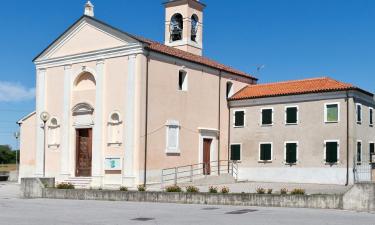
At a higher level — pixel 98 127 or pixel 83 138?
pixel 98 127

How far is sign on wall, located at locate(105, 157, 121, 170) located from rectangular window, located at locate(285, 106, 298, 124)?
35.5 feet

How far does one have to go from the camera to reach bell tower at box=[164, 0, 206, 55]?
1615 inches

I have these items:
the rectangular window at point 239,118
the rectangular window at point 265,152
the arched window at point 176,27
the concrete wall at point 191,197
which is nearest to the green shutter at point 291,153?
the rectangular window at point 265,152

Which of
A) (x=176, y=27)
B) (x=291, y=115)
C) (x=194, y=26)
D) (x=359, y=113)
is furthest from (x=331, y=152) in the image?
(x=176, y=27)

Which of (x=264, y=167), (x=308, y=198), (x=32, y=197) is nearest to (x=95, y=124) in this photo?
(x=32, y=197)

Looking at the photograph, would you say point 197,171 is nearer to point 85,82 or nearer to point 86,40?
point 85,82

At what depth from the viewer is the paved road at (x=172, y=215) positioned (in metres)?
16.0

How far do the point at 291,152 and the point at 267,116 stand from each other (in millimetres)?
2980

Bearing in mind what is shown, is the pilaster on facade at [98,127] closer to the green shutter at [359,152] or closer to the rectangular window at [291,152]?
the rectangular window at [291,152]

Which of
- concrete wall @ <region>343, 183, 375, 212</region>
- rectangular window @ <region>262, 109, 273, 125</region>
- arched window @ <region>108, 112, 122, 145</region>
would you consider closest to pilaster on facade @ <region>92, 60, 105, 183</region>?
arched window @ <region>108, 112, 122, 145</region>

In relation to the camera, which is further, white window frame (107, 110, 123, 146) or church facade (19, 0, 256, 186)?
white window frame (107, 110, 123, 146)

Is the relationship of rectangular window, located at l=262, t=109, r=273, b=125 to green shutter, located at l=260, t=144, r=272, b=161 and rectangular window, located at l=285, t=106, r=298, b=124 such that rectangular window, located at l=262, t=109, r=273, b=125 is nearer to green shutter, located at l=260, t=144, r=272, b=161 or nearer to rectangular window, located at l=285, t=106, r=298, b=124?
rectangular window, located at l=285, t=106, r=298, b=124

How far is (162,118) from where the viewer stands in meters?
33.8

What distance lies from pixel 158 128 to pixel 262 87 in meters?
9.42
